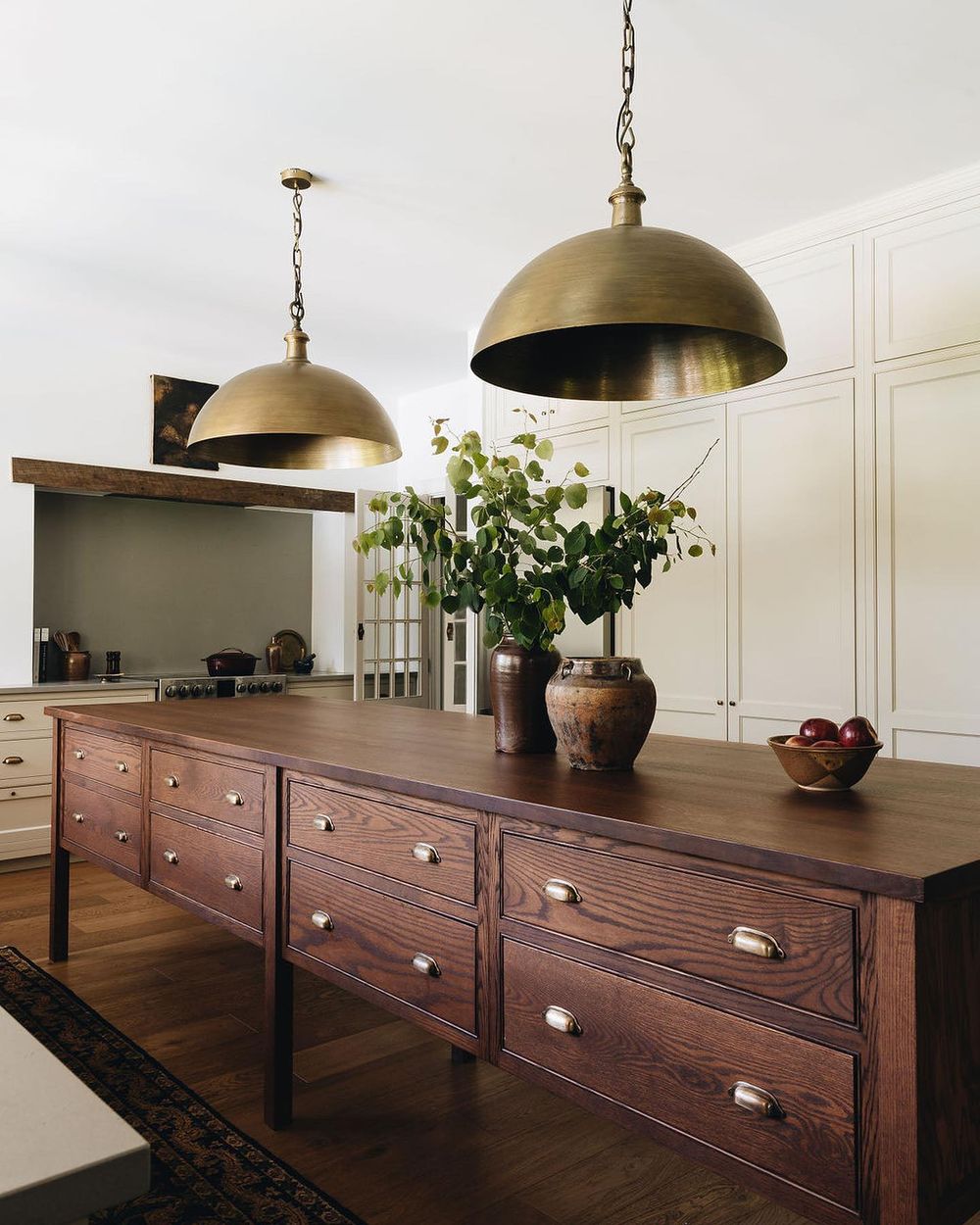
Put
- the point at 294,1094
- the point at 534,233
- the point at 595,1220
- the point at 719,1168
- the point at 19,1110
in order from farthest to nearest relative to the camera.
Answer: the point at 534,233
the point at 294,1094
the point at 595,1220
the point at 719,1168
the point at 19,1110

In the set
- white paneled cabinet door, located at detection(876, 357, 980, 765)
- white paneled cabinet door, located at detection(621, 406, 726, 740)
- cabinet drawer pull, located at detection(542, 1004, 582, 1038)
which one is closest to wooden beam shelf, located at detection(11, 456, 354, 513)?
white paneled cabinet door, located at detection(621, 406, 726, 740)

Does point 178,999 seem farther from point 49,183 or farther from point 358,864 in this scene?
point 49,183

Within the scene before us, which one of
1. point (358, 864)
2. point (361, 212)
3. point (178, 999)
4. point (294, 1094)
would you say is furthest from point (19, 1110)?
point (361, 212)

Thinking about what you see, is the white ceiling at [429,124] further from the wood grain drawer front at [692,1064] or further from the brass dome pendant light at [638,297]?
the wood grain drawer front at [692,1064]

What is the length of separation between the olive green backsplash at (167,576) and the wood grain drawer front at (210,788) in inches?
120

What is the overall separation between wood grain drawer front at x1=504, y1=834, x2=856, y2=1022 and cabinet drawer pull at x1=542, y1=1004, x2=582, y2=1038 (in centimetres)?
12

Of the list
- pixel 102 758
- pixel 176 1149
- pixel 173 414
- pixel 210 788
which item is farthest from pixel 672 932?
pixel 173 414

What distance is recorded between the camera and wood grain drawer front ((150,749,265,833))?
227cm

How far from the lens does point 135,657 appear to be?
567 cm

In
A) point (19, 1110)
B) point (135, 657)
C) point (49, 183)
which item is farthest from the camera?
point (135, 657)

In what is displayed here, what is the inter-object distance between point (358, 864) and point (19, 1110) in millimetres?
1222

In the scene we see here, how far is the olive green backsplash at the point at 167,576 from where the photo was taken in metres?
5.36

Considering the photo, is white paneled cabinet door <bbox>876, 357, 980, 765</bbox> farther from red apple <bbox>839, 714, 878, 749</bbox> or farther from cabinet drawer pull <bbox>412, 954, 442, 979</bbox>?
cabinet drawer pull <bbox>412, 954, 442, 979</bbox>

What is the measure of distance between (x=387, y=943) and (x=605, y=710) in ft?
2.02
